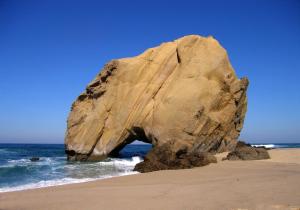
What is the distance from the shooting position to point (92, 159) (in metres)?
29.9

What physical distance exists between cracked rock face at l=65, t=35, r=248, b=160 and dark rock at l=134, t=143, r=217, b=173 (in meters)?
2.25

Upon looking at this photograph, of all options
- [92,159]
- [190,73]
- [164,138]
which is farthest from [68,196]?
[92,159]

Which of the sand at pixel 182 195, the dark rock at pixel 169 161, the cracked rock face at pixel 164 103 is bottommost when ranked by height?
the sand at pixel 182 195

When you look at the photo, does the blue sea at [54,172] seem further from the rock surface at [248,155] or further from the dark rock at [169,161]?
the rock surface at [248,155]

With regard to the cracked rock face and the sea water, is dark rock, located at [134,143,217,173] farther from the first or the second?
the cracked rock face

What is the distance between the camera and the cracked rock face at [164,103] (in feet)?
80.4

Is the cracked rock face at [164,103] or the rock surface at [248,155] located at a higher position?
the cracked rock face at [164,103]

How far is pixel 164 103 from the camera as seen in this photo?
2575 centimetres

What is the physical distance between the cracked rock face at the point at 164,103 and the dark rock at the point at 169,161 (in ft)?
7.37

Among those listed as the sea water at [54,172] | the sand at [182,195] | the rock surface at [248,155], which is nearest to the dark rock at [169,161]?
the sea water at [54,172]

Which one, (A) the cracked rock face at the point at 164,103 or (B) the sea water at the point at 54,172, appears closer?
(B) the sea water at the point at 54,172

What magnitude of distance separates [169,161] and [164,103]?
22.9 feet

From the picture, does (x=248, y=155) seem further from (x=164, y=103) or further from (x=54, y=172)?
(x=54, y=172)

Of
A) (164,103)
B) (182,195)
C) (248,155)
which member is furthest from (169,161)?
(182,195)
